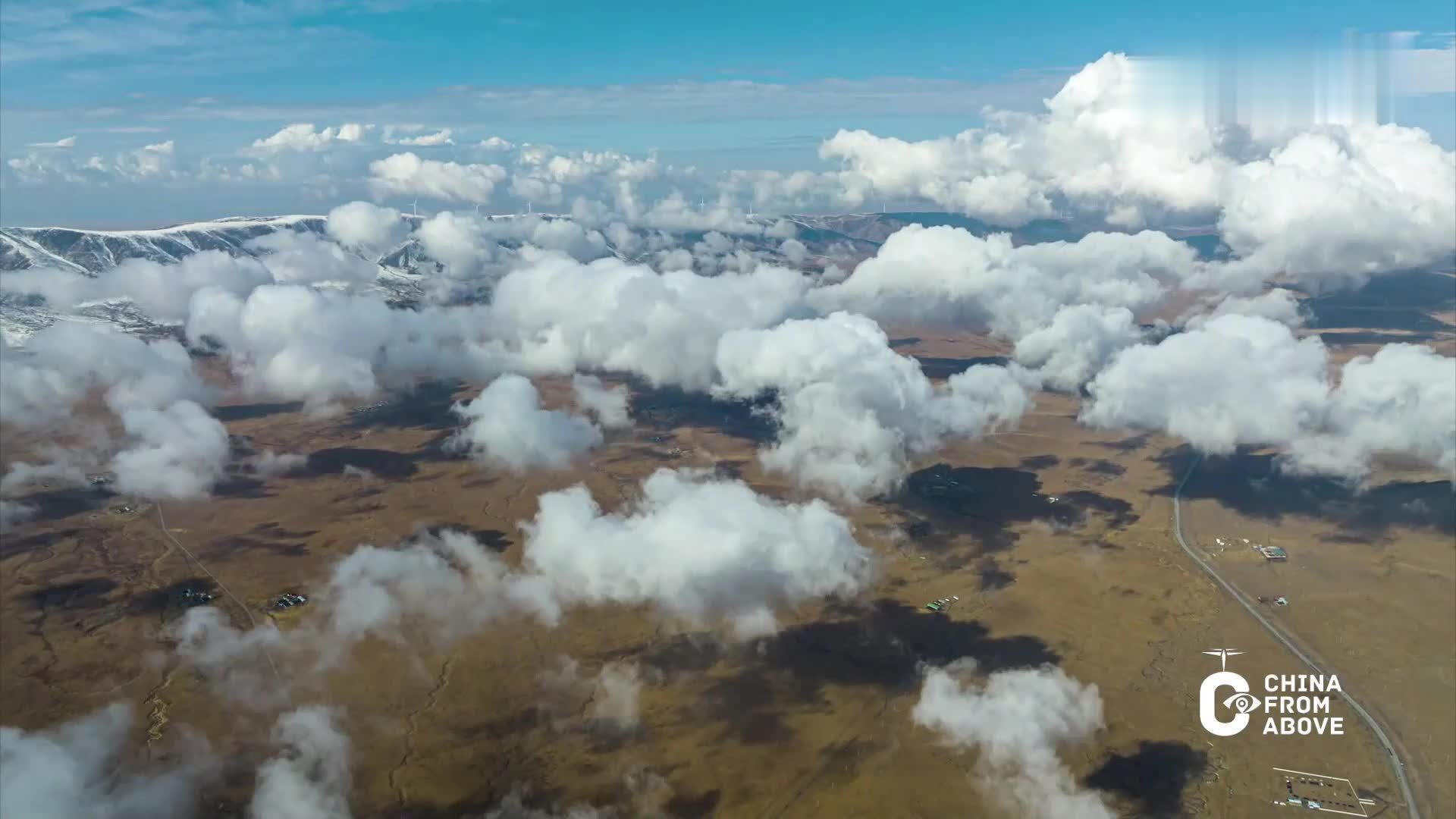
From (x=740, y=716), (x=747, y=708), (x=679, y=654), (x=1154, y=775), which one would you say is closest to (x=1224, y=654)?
(x=1154, y=775)

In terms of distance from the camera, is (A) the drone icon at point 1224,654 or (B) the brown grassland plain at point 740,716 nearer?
(B) the brown grassland plain at point 740,716

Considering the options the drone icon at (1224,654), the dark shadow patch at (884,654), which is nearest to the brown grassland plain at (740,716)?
the dark shadow patch at (884,654)

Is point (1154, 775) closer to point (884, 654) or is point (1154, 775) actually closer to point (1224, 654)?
point (1224, 654)

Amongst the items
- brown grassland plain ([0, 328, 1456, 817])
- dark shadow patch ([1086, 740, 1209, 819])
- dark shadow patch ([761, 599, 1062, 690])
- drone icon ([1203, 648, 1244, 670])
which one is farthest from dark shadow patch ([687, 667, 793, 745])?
drone icon ([1203, 648, 1244, 670])

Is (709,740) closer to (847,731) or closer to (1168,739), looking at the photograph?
(847,731)

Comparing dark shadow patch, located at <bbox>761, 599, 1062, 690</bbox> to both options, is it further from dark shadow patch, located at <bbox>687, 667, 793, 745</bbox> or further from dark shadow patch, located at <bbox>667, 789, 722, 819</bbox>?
dark shadow patch, located at <bbox>667, 789, 722, 819</bbox>

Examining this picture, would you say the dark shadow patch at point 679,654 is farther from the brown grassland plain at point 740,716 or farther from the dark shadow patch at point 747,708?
the dark shadow patch at point 747,708

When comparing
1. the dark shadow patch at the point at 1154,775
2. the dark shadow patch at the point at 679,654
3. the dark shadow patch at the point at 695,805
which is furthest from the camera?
the dark shadow patch at the point at 679,654

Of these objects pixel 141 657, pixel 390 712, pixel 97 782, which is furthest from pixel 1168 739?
pixel 141 657
